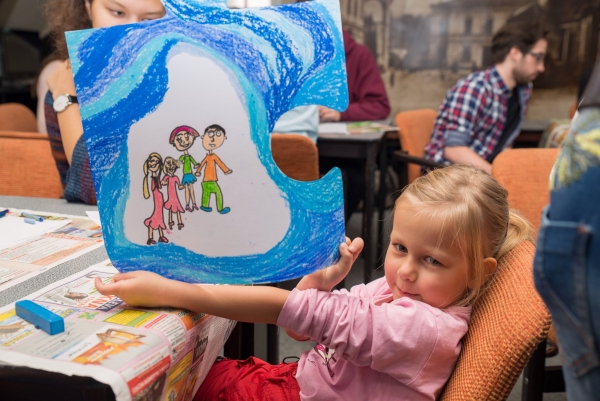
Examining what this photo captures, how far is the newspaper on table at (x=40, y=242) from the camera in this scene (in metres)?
0.90

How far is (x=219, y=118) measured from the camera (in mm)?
738

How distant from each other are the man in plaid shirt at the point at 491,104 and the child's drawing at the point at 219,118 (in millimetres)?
1994

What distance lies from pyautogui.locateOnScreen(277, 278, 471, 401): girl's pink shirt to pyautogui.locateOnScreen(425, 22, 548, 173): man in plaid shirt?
75.4 inches

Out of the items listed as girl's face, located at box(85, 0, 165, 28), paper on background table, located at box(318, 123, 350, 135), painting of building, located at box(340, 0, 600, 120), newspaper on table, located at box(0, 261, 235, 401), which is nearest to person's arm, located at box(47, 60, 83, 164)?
girl's face, located at box(85, 0, 165, 28)

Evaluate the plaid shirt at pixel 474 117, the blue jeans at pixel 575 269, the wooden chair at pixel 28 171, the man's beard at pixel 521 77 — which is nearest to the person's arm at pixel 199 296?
the blue jeans at pixel 575 269

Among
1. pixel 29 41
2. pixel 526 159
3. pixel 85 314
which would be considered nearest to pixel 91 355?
pixel 85 314

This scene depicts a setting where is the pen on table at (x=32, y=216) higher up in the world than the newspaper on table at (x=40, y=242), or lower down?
higher up

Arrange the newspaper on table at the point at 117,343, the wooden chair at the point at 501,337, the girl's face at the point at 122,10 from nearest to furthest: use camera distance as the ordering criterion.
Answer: the newspaper on table at the point at 117,343, the wooden chair at the point at 501,337, the girl's face at the point at 122,10

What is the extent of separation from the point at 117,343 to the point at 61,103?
90 cm

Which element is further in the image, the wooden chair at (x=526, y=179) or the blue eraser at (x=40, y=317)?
the wooden chair at (x=526, y=179)

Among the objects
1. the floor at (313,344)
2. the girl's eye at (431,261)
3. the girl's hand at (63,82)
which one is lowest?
the floor at (313,344)

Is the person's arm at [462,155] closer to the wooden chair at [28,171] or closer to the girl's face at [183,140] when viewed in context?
the wooden chair at [28,171]

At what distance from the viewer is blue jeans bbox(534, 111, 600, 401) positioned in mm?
404

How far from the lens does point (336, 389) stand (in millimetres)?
854
